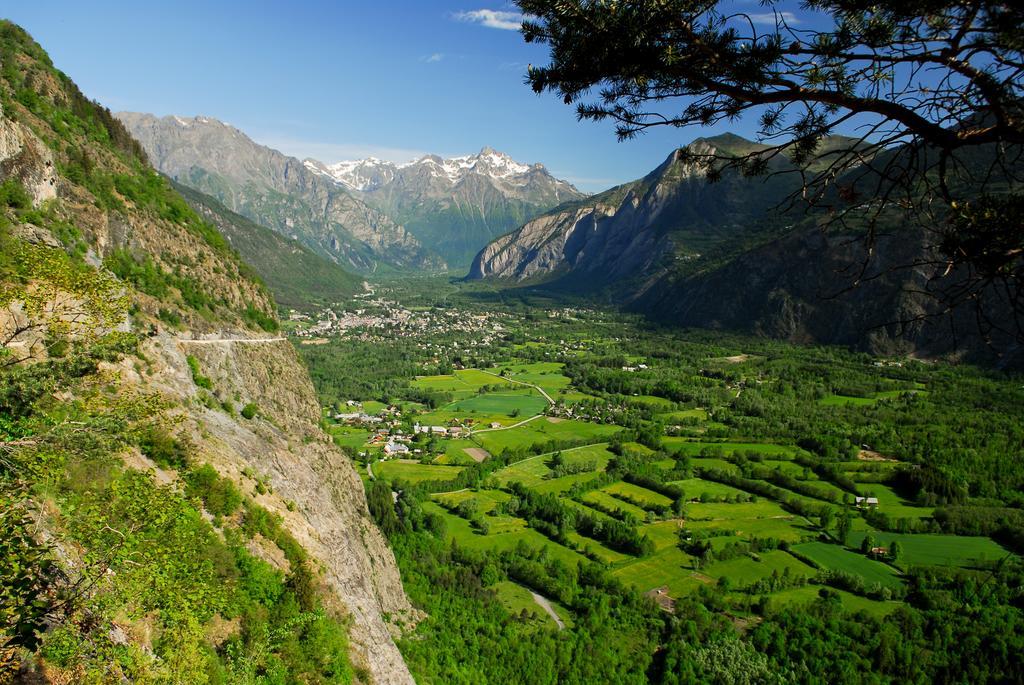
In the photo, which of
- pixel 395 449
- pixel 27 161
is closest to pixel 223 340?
pixel 27 161

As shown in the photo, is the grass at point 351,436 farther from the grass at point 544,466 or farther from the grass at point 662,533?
the grass at point 662,533

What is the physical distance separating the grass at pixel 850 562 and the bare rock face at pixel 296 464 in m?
39.3

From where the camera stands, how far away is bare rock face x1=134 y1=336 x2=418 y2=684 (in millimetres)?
26641

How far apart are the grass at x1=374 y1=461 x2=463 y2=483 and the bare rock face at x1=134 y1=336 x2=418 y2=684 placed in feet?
93.7

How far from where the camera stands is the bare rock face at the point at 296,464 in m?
26.6

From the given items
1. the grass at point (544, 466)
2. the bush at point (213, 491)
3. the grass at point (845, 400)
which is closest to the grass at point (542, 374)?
the grass at point (544, 466)

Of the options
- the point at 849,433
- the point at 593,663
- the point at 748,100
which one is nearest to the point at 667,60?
the point at 748,100

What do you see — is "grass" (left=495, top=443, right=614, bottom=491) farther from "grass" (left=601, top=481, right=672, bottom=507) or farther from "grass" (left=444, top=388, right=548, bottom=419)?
"grass" (left=444, top=388, right=548, bottom=419)

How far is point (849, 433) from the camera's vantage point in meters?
89.3

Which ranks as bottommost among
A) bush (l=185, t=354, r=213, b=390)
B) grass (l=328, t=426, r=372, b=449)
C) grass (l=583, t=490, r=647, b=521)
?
grass (l=328, t=426, r=372, b=449)

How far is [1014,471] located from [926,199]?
84311mm

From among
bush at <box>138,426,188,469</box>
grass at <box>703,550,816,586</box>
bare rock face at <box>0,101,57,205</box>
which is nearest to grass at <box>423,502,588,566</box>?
grass at <box>703,550,816,586</box>

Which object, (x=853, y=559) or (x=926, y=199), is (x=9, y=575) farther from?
(x=853, y=559)

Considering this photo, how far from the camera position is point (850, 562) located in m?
54.0
